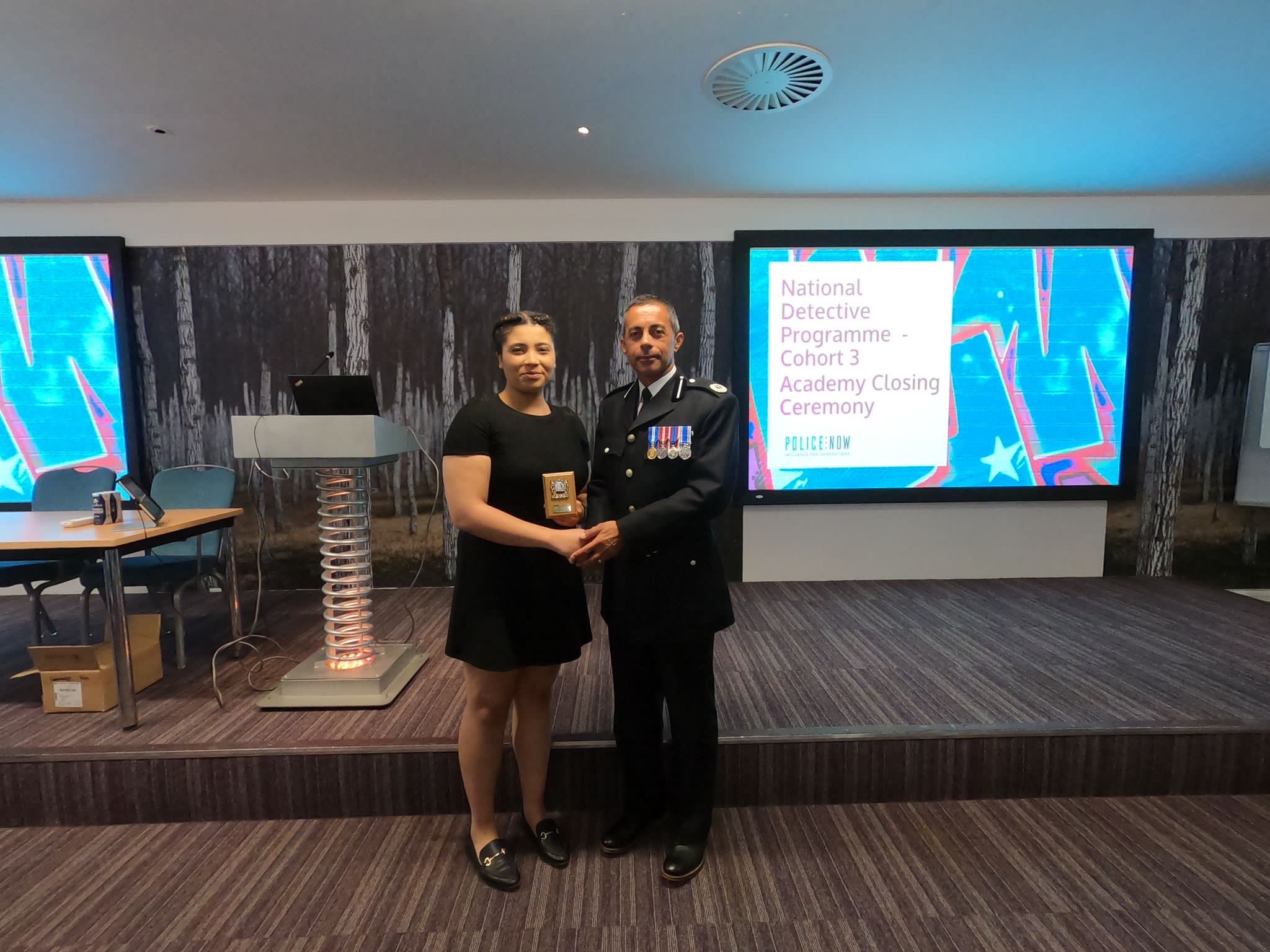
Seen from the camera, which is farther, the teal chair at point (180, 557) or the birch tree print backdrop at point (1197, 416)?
the birch tree print backdrop at point (1197, 416)

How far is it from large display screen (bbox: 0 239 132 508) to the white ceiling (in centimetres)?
43

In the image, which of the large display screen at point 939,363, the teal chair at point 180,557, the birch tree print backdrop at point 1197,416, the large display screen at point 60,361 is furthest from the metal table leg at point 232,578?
the birch tree print backdrop at point 1197,416

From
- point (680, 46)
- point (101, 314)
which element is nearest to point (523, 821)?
point (680, 46)

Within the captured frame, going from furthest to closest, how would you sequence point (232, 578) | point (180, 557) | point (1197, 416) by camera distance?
point (1197, 416), point (180, 557), point (232, 578)

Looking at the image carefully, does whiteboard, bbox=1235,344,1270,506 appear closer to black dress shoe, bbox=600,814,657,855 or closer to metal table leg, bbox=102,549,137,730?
black dress shoe, bbox=600,814,657,855

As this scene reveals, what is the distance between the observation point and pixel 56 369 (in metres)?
3.57

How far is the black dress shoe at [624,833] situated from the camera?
1.64 meters

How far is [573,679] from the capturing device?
2.43m

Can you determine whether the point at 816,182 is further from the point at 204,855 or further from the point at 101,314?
the point at 101,314

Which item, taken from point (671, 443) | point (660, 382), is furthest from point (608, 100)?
point (671, 443)

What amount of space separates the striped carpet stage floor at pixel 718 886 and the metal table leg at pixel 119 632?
0.36m

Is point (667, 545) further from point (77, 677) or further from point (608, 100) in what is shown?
point (77, 677)

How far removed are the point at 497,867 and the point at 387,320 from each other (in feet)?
10.4

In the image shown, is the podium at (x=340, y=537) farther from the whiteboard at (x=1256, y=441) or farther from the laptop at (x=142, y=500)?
the whiteboard at (x=1256, y=441)
